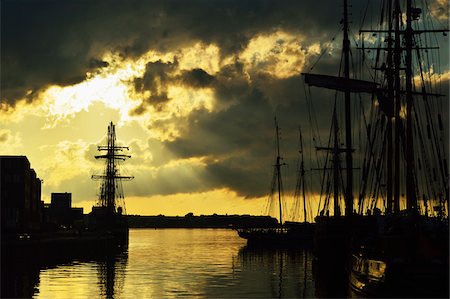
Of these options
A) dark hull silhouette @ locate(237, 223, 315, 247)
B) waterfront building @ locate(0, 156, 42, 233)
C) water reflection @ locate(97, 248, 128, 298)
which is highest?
waterfront building @ locate(0, 156, 42, 233)

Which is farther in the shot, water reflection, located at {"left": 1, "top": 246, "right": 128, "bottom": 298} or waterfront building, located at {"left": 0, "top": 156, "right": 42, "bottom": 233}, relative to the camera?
waterfront building, located at {"left": 0, "top": 156, "right": 42, "bottom": 233}

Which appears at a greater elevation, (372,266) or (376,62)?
(376,62)

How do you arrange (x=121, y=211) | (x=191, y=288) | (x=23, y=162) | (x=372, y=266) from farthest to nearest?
1. (x=121, y=211)
2. (x=23, y=162)
3. (x=191, y=288)
4. (x=372, y=266)

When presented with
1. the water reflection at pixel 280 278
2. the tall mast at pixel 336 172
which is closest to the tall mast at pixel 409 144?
the water reflection at pixel 280 278

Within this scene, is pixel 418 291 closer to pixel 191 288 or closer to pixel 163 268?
pixel 191 288

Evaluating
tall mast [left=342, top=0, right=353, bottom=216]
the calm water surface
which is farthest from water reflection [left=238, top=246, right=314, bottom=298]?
tall mast [left=342, top=0, right=353, bottom=216]

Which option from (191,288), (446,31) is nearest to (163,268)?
(191,288)

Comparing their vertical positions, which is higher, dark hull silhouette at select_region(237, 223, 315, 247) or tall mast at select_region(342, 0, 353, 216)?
tall mast at select_region(342, 0, 353, 216)

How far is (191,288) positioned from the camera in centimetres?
5625

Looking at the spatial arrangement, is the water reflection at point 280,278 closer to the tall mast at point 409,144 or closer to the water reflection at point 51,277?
the tall mast at point 409,144

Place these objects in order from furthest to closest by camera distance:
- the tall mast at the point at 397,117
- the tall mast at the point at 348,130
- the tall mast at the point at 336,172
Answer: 1. the tall mast at the point at 336,172
2. the tall mast at the point at 348,130
3. the tall mast at the point at 397,117

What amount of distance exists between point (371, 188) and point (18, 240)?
138 ft

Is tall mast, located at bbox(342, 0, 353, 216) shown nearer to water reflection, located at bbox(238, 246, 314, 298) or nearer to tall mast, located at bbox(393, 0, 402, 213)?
water reflection, located at bbox(238, 246, 314, 298)

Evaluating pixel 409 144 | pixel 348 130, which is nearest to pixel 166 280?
pixel 348 130
